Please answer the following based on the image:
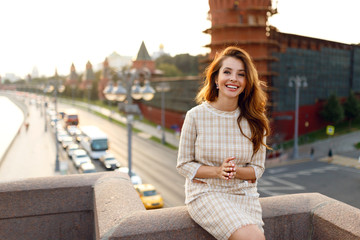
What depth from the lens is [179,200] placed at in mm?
17734

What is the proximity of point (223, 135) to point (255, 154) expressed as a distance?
1.11 ft

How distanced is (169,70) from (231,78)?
86661mm

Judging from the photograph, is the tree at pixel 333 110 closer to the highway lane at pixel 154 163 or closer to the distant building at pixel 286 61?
the distant building at pixel 286 61

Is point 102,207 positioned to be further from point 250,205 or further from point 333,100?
point 333,100

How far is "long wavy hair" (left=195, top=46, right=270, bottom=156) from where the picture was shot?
257 cm

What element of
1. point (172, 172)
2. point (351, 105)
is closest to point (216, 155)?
point (172, 172)

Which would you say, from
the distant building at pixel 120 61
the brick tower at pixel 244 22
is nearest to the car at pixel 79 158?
the distant building at pixel 120 61

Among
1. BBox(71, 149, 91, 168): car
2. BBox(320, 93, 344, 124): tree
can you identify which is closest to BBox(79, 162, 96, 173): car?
BBox(71, 149, 91, 168): car

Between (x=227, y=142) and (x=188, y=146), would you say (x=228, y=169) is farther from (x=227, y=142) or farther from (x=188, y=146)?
(x=188, y=146)

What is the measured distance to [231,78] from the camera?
2.54 metres

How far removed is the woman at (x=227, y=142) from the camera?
2.42m

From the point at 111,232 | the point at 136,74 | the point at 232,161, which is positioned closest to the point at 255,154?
the point at 232,161

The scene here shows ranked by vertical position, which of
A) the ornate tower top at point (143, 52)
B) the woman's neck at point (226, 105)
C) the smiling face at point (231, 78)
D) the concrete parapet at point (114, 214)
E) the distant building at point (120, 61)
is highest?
the distant building at point (120, 61)

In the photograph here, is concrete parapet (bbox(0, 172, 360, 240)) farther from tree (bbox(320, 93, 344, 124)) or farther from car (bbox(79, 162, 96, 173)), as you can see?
tree (bbox(320, 93, 344, 124))
